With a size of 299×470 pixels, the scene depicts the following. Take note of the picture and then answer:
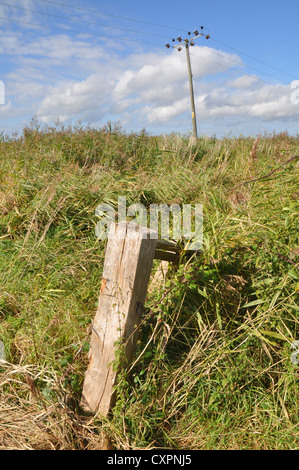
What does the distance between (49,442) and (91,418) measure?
0.29 m

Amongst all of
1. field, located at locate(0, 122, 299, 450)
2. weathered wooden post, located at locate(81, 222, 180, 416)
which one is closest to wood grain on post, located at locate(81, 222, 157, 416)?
weathered wooden post, located at locate(81, 222, 180, 416)

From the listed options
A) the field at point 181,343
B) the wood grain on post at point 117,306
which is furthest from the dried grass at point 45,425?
the wood grain on post at point 117,306

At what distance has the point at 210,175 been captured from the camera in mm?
5738

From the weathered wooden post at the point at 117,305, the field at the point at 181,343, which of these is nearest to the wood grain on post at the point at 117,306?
the weathered wooden post at the point at 117,305

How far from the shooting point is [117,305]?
235cm

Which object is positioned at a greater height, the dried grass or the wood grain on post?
the wood grain on post

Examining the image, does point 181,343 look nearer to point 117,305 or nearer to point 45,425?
point 117,305

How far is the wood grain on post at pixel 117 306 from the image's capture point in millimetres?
2297

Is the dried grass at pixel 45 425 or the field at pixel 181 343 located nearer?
the dried grass at pixel 45 425

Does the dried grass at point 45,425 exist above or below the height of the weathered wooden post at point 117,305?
below

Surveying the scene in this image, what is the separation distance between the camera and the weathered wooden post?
90.4 inches

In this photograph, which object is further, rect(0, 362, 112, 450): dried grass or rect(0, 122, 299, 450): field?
rect(0, 122, 299, 450): field

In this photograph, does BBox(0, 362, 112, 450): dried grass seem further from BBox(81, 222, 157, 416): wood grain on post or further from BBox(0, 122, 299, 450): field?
BBox(81, 222, 157, 416): wood grain on post

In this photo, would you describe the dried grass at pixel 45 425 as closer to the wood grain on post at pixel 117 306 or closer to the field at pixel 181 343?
the field at pixel 181 343
